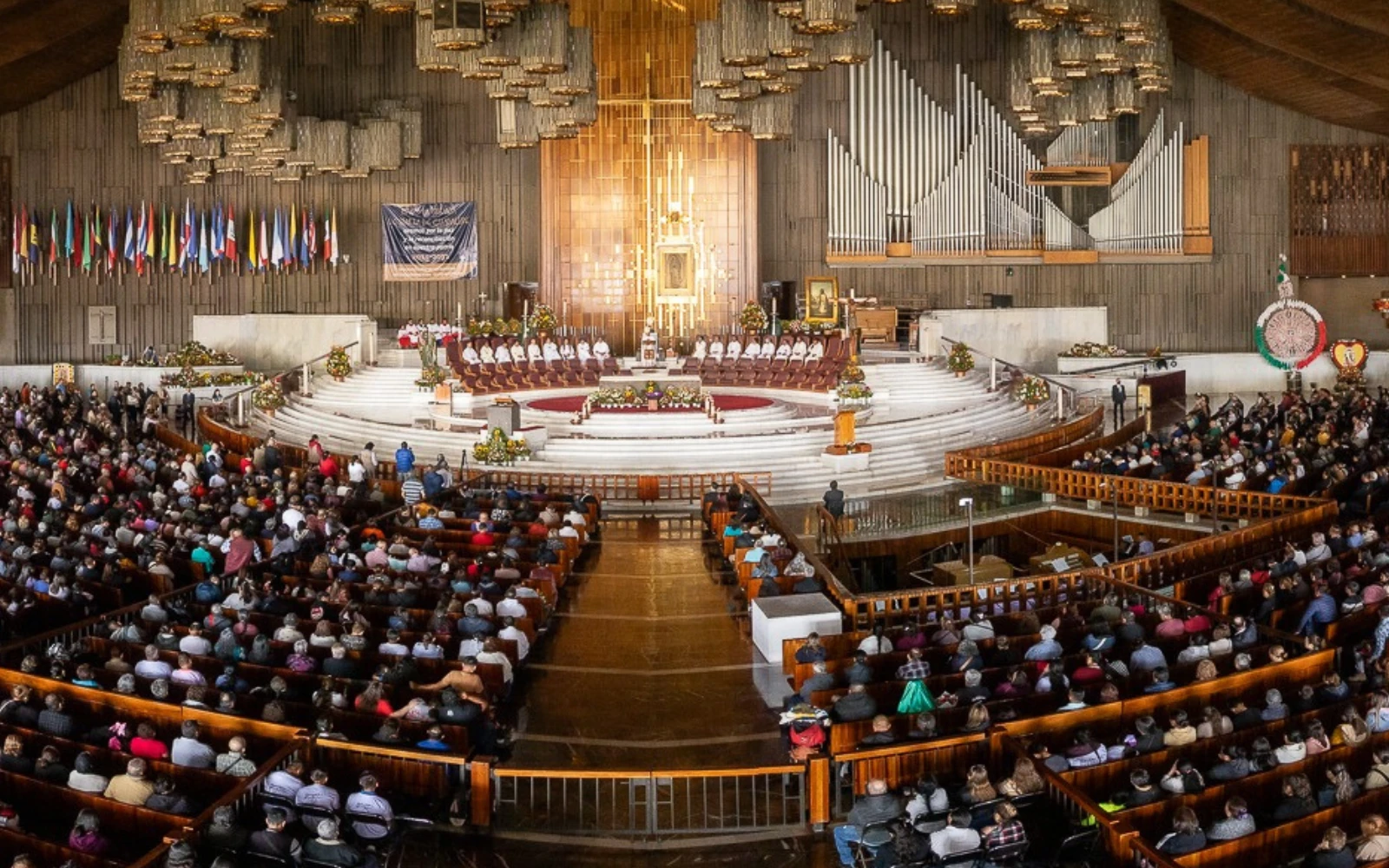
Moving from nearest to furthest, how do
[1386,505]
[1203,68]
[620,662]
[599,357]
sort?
1. [620,662]
2. [1386,505]
3. [599,357]
4. [1203,68]

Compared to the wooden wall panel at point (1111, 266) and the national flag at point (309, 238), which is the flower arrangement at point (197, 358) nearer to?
the national flag at point (309, 238)

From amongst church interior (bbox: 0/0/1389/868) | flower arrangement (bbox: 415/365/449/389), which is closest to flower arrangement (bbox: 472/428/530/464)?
church interior (bbox: 0/0/1389/868)

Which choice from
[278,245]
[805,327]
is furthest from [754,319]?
[278,245]

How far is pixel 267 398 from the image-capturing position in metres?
29.8

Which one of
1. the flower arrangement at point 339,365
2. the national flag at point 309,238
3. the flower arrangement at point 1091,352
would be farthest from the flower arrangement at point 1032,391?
the national flag at point 309,238

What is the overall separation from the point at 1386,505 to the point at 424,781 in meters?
12.6

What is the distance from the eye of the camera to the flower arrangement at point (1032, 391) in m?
29.4

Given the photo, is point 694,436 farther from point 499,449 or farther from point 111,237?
point 111,237

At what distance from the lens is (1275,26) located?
94.4 ft

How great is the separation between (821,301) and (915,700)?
78.3 feet

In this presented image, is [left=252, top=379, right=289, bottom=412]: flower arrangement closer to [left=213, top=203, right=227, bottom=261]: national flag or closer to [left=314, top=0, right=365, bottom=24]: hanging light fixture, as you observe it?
[left=314, top=0, right=365, bottom=24]: hanging light fixture

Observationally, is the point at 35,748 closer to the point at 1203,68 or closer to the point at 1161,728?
the point at 1161,728

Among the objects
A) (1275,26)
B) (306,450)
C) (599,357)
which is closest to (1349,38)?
(1275,26)

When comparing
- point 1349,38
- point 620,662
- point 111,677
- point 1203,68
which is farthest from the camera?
point 1203,68
